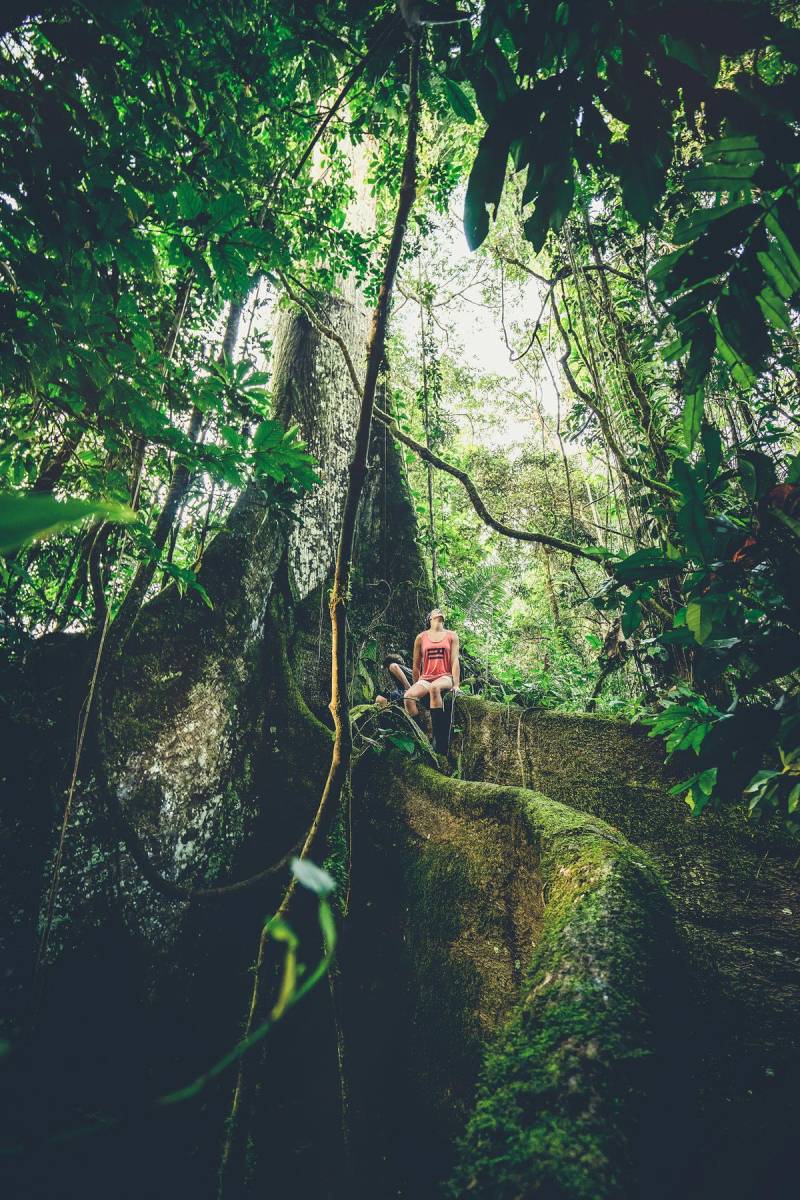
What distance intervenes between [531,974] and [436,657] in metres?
2.62

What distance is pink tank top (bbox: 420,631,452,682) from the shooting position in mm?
4000

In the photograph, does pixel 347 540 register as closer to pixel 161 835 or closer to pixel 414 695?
pixel 161 835

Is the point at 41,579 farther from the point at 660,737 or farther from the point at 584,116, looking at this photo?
the point at 660,737

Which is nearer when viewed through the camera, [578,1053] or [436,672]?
[578,1053]

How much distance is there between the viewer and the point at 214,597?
3.15 meters

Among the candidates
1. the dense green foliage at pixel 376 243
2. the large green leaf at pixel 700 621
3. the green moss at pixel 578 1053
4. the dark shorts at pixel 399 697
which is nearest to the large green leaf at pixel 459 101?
the dense green foliage at pixel 376 243

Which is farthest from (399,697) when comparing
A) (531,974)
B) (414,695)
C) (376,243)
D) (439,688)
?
(376,243)

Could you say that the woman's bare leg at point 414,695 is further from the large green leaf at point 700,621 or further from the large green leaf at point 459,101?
the large green leaf at point 459,101

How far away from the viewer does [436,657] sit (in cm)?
406

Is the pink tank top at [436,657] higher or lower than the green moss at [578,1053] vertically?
higher

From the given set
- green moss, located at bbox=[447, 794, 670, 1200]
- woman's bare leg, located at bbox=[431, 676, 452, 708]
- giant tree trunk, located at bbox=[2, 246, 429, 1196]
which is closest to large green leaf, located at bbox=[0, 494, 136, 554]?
green moss, located at bbox=[447, 794, 670, 1200]

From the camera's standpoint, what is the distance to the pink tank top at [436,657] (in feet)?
13.1

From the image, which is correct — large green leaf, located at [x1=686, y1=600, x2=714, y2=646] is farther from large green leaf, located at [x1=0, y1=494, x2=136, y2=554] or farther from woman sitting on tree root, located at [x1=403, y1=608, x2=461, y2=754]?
woman sitting on tree root, located at [x1=403, y1=608, x2=461, y2=754]

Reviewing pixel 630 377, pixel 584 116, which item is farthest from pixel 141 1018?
pixel 630 377
